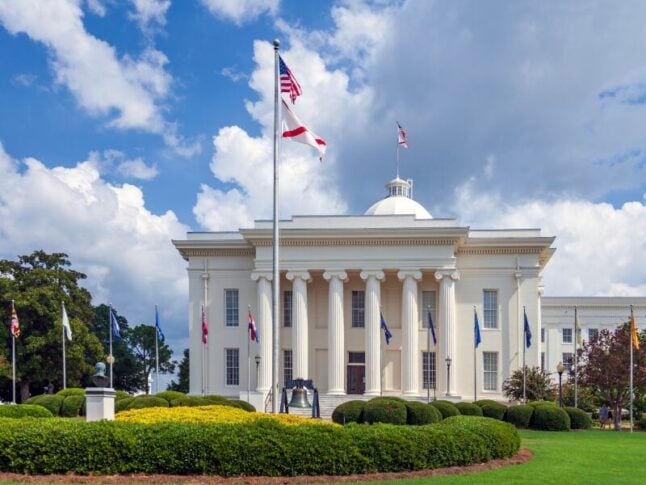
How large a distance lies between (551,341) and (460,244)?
3341 centimetres

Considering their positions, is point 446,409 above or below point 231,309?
below

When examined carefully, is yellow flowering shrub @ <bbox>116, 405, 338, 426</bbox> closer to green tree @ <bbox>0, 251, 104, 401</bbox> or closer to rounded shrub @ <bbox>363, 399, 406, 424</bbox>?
rounded shrub @ <bbox>363, 399, 406, 424</bbox>

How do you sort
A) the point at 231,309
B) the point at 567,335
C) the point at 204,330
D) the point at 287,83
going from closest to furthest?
the point at 287,83 < the point at 204,330 < the point at 231,309 < the point at 567,335

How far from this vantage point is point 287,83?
24.9 m

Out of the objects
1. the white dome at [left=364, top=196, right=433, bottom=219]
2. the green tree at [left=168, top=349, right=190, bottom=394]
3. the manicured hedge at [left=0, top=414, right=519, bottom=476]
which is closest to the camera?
the manicured hedge at [left=0, top=414, right=519, bottom=476]

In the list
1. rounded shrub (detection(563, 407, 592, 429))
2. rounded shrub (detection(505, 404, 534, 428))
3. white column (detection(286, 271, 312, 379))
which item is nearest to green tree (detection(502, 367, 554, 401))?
rounded shrub (detection(563, 407, 592, 429))

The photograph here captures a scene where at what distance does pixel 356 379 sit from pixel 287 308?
6137mm

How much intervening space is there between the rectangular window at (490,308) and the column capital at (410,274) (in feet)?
16.1

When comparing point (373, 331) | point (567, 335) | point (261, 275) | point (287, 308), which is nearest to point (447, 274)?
point (373, 331)

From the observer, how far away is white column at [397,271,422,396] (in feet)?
152

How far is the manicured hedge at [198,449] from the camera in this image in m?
15.8

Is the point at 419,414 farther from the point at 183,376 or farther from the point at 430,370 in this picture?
the point at 183,376

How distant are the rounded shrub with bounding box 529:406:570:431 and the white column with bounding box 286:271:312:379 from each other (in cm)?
1652

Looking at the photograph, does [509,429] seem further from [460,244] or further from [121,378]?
[121,378]
